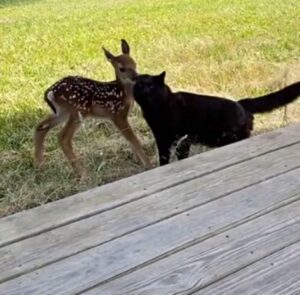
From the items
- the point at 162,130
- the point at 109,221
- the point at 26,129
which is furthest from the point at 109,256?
the point at 26,129

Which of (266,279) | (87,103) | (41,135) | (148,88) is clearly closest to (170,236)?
(266,279)

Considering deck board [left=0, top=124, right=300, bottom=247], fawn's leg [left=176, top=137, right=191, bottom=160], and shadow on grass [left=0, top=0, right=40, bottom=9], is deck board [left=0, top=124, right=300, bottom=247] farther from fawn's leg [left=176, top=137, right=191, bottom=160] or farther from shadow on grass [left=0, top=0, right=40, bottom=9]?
shadow on grass [left=0, top=0, right=40, bottom=9]

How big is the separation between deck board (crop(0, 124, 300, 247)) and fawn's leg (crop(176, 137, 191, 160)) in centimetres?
66

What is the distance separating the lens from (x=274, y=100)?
11.3 feet

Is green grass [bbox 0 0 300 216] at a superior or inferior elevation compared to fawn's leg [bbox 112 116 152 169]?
inferior

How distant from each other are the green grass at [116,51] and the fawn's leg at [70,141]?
6 cm

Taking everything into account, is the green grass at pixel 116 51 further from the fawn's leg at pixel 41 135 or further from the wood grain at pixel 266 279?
the wood grain at pixel 266 279

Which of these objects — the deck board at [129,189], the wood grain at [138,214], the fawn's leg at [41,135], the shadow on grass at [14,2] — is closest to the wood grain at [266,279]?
the wood grain at [138,214]

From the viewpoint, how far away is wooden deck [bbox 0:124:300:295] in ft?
5.40

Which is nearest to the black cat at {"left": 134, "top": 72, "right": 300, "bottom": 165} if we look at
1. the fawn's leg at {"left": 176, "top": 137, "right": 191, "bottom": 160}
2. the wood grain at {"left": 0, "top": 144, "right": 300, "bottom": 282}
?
the fawn's leg at {"left": 176, "top": 137, "right": 191, "bottom": 160}

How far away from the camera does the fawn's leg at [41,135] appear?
3535 mm

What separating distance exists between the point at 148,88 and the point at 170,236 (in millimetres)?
1413

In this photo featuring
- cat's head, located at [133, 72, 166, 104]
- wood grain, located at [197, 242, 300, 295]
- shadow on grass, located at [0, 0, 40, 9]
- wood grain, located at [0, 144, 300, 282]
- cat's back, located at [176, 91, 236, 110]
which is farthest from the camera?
shadow on grass, located at [0, 0, 40, 9]

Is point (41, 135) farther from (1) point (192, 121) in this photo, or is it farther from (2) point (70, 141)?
(1) point (192, 121)
